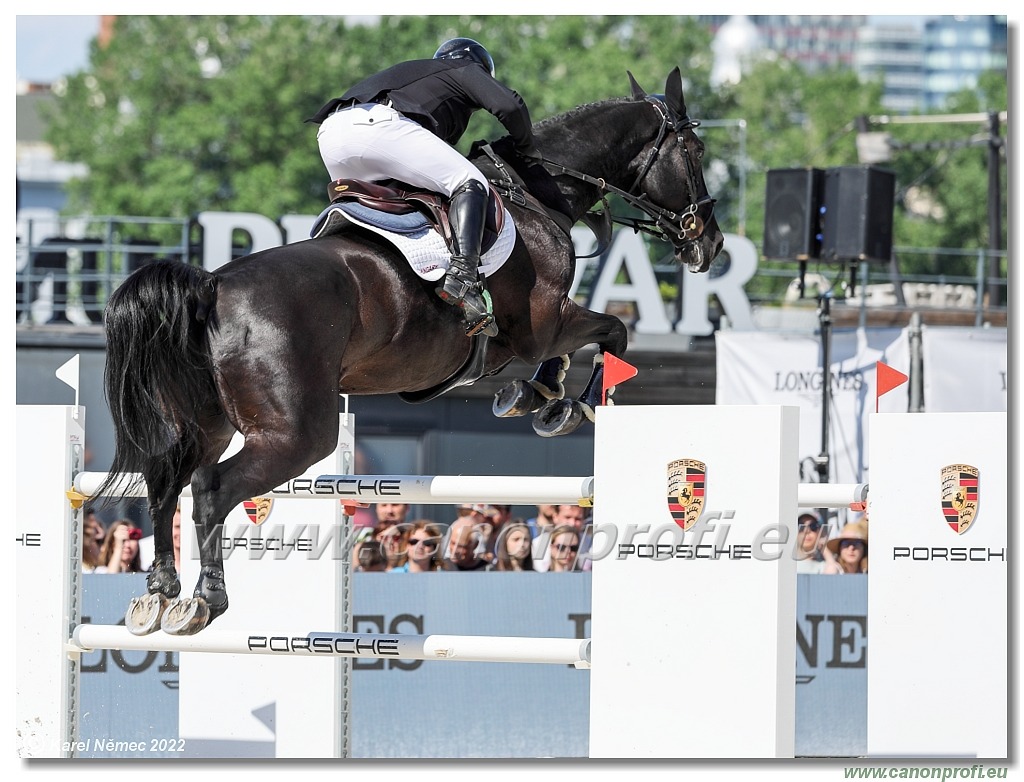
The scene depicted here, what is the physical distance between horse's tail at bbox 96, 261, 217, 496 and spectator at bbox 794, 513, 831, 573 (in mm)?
5362

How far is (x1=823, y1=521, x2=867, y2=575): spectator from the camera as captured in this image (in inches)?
351

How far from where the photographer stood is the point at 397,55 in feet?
145

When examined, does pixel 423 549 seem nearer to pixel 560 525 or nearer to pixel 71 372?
pixel 560 525

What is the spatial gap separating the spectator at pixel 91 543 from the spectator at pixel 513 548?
2527 mm

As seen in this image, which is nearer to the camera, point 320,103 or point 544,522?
point 544,522

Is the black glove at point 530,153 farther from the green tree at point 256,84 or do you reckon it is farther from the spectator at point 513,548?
the green tree at point 256,84

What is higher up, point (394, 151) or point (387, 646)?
point (394, 151)

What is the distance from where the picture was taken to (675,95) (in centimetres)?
612

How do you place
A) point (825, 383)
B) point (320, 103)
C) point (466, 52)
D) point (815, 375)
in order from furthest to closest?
point (320, 103)
point (815, 375)
point (825, 383)
point (466, 52)

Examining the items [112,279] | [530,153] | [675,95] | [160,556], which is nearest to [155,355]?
[160,556]

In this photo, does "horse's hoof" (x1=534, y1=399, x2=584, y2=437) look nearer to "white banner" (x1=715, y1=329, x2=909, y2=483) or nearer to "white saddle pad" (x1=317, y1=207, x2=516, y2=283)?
"white saddle pad" (x1=317, y1=207, x2=516, y2=283)

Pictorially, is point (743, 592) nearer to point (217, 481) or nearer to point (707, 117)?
point (217, 481)

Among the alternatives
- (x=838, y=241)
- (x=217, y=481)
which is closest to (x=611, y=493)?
(x=217, y=481)

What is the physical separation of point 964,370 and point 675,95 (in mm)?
7894
